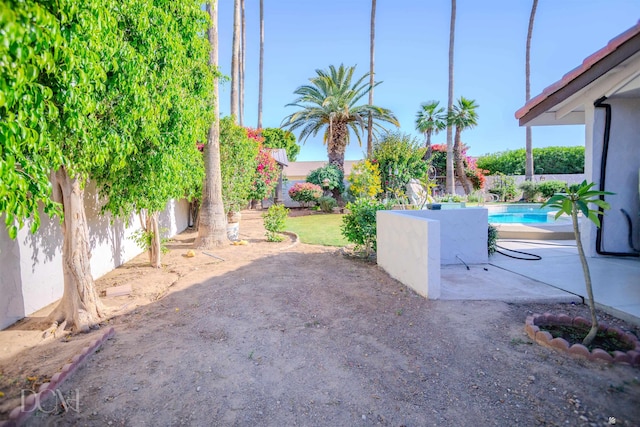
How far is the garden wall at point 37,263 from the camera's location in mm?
4348

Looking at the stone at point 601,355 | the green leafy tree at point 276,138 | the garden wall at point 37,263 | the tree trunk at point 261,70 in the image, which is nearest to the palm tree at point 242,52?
the tree trunk at point 261,70

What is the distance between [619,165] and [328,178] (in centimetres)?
1546

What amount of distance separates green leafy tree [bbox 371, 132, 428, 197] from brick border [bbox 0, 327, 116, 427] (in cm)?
1734

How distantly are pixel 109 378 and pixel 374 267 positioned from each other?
16.6ft

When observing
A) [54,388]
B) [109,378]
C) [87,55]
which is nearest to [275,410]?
[109,378]

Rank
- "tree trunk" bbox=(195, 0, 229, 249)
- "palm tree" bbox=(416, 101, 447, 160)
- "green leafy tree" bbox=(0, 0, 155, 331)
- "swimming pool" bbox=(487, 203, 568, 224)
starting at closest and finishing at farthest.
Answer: "green leafy tree" bbox=(0, 0, 155, 331)
"tree trunk" bbox=(195, 0, 229, 249)
"swimming pool" bbox=(487, 203, 568, 224)
"palm tree" bbox=(416, 101, 447, 160)

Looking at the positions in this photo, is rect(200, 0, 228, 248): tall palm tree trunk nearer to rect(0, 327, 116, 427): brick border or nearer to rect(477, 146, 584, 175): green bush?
rect(0, 327, 116, 427): brick border

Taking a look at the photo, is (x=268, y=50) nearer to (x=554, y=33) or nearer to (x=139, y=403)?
(x=554, y=33)

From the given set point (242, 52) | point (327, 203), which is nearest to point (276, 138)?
point (242, 52)

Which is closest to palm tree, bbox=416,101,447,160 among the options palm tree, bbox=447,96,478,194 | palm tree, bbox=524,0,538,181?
palm tree, bbox=447,96,478,194

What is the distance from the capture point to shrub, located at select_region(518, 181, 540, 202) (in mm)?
22344

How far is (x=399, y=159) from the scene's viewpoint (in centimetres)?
2002

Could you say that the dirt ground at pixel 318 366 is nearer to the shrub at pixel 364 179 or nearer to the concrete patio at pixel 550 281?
the concrete patio at pixel 550 281

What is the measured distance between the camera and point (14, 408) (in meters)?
2.70
